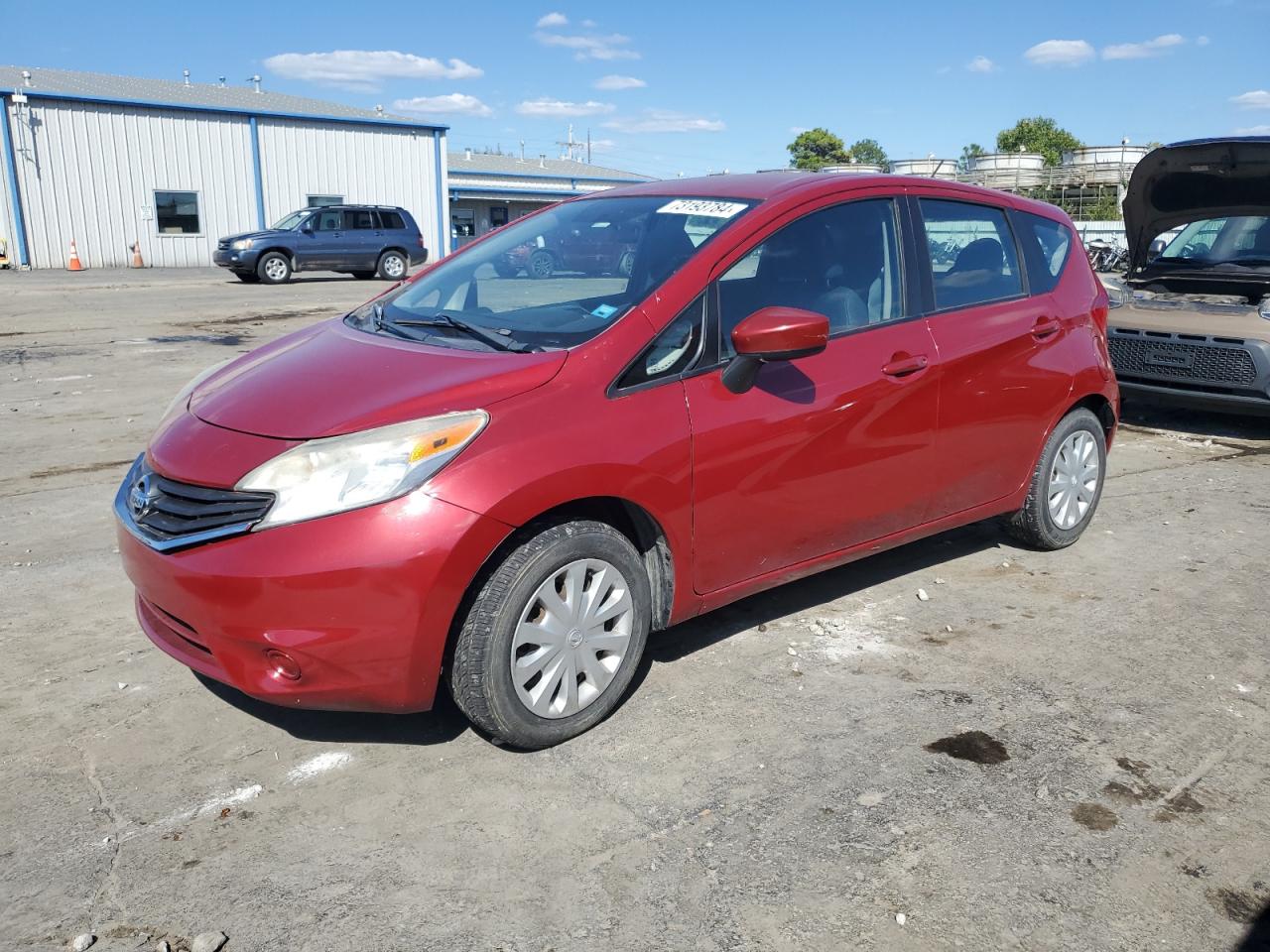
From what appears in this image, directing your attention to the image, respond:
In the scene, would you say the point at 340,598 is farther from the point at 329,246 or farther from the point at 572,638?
the point at 329,246

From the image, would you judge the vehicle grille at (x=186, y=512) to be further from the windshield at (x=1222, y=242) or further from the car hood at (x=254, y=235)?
the car hood at (x=254, y=235)

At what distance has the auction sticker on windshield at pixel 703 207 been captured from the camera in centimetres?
394

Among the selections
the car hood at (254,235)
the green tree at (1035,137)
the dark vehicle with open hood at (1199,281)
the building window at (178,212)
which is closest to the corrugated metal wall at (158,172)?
the building window at (178,212)

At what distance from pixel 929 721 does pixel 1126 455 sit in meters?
4.88

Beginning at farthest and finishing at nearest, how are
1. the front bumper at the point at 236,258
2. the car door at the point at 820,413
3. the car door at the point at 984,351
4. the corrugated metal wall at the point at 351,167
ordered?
1. the corrugated metal wall at the point at 351,167
2. the front bumper at the point at 236,258
3. the car door at the point at 984,351
4. the car door at the point at 820,413

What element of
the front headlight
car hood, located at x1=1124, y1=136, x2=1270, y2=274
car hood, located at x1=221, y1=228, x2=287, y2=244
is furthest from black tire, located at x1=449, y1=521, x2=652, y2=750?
car hood, located at x1=221, y1=228, x2=287, y2=244

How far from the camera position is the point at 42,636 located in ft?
13.6

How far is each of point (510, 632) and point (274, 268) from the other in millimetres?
22286

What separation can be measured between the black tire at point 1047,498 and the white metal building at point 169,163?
97.3ft

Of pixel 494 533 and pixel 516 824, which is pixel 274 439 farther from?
pixel 516 824

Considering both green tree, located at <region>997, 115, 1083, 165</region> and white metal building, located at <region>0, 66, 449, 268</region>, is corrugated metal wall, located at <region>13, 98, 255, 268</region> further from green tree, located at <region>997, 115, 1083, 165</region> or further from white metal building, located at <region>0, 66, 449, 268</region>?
green tree, located at <region>997, 115, 1083, 165</region>

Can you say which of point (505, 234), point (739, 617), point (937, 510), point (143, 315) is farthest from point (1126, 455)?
point (143, 315)

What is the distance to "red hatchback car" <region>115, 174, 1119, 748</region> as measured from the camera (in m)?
2.99

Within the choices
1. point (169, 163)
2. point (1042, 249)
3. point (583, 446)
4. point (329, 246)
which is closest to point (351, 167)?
point (169, 163)
